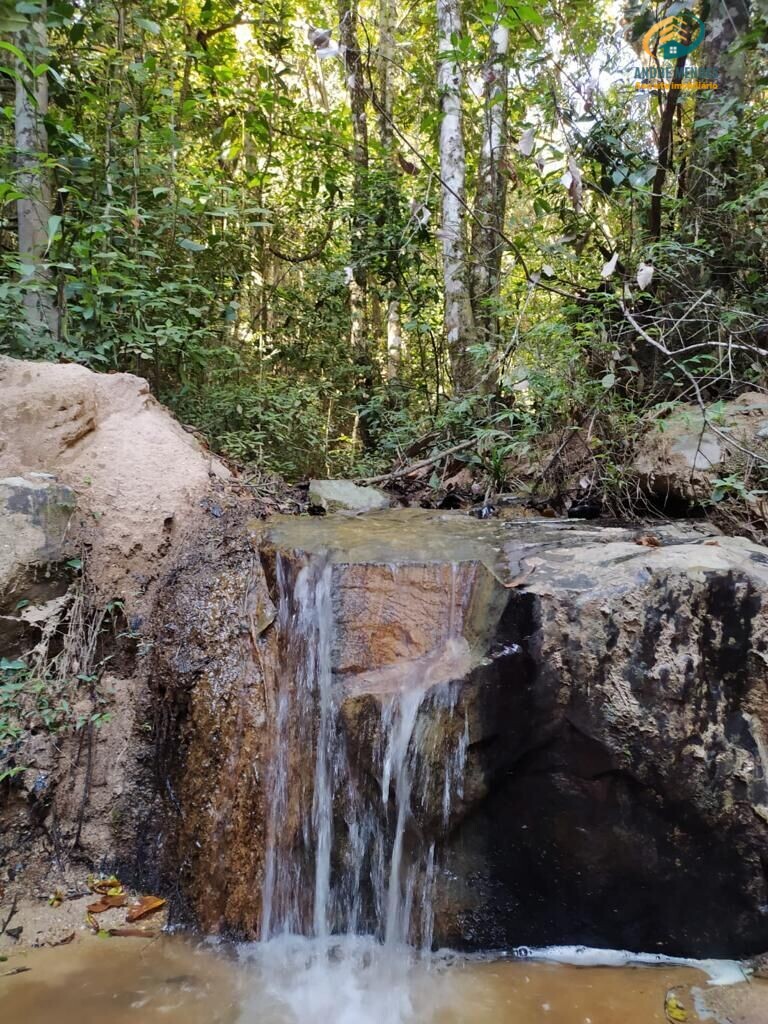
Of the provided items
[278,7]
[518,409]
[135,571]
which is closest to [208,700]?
[135,571]

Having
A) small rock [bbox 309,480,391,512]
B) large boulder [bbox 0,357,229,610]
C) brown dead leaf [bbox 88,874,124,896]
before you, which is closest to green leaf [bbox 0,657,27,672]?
large boulder [bbox 0,357,229,610]

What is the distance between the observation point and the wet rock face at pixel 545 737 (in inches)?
111

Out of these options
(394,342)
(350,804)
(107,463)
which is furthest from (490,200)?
(350,804)

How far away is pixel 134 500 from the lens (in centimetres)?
382

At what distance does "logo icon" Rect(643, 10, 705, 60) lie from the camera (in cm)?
479

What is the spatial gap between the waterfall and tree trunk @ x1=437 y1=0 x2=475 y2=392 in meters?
4.26

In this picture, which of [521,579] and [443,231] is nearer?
[521,579]

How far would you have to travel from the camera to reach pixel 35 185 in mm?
4750

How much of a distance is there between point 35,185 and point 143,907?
4745 mm

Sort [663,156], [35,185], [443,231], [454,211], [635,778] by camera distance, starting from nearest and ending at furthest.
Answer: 1. [635,778]
2. [35,185]
3. [663,156]
4. [443,231]
5. [454,211]

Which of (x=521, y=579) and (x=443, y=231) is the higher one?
(x=443, y=231)

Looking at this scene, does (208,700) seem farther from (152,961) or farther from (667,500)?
(667,500)

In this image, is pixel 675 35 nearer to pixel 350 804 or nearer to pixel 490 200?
pixel 490 200

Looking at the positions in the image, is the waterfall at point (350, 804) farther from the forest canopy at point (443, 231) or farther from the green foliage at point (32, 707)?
the forest canopy at point (443, 231)
